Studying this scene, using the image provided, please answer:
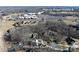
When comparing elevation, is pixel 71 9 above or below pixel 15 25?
above
